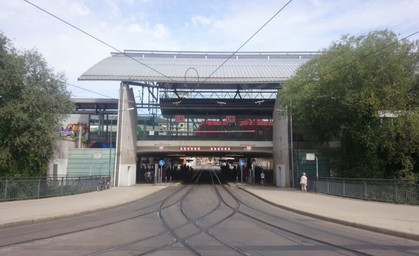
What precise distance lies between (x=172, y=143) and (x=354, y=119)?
72.7ft

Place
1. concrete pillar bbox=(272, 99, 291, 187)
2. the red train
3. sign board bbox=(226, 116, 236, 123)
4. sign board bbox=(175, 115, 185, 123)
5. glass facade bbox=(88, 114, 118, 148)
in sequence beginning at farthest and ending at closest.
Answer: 1. glass facade bbox=(88, 114, 118, 148)
2. sign board bbox=(226, 116, 236, 123)
3. sign board bbox=(175, 115, 185, 123)
4. the red train
5. concrete pillar bbox=(272, 99, 291, 187)

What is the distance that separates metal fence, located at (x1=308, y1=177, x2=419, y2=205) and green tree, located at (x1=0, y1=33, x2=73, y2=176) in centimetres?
1898

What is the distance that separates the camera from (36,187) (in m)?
20.6

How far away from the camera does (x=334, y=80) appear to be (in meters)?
26.7

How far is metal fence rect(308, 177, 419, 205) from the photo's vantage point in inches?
677

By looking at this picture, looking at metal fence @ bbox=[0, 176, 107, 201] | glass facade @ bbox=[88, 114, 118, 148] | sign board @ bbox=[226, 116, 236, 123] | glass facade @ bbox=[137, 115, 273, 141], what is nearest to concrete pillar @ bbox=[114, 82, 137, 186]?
glass facade @ bbox=[137, 115, 273, 141]

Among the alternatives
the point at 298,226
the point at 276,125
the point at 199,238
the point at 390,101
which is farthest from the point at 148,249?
the point at 276,125

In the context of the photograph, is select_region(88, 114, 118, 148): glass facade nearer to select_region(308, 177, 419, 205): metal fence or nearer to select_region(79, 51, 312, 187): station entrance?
select_region(79, 51, 312, 187): station entrance

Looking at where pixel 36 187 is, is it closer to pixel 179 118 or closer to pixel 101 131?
pixel 179 118

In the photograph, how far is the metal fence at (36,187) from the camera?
18703mm

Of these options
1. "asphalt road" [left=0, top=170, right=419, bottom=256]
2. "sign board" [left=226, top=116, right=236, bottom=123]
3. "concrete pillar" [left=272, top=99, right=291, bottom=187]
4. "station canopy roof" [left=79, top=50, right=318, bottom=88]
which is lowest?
"asphalt road" [left=0, top=170, right=419, bottom=256]

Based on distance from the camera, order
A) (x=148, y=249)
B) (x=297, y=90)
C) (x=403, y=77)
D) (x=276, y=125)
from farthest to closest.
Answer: (x=276, y=125) < (x=297, y=90) < (x=403, y=77) < (x=148, y=249)

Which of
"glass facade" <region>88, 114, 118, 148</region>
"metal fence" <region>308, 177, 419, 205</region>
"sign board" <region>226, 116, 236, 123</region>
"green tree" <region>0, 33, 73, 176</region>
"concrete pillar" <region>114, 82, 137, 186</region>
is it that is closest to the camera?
"metal fence" <region>308, 177, 419, 205</region>

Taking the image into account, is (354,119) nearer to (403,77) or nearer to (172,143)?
(403,77)
